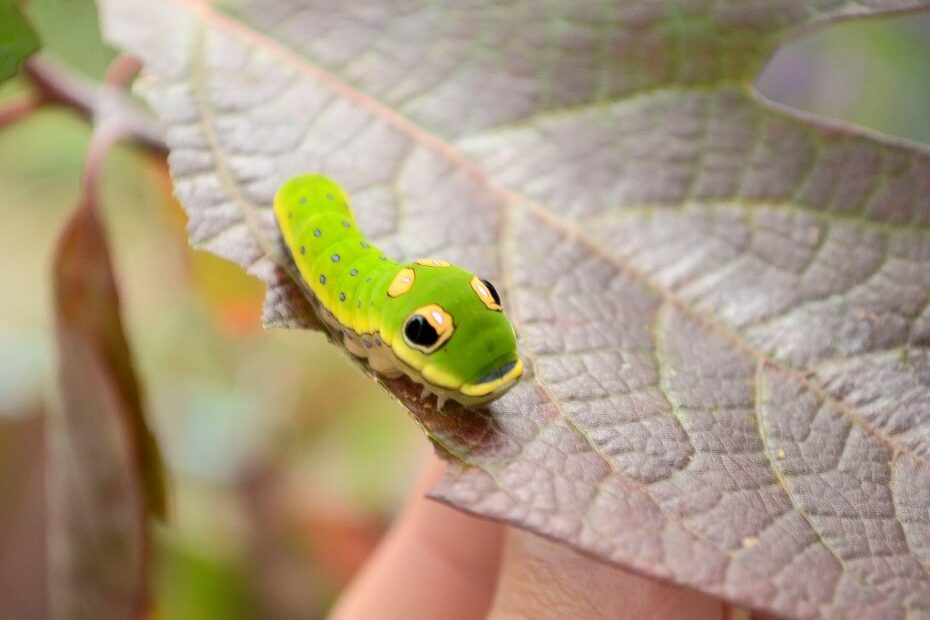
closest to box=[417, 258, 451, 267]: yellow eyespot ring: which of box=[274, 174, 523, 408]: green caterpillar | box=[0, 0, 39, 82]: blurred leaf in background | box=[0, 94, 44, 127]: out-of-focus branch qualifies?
box=[274, 174, 523, 408]: green caterpillar

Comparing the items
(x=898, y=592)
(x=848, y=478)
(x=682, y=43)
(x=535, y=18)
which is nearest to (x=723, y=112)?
(x=682, y=43)

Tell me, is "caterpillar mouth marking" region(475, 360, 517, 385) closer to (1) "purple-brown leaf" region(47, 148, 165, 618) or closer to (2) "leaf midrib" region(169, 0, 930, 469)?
(2) "leaf midrib" region(169, 0, 930, 469)

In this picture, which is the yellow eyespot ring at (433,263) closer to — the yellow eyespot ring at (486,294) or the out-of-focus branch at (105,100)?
the yellow eyespot ring at (486,294)

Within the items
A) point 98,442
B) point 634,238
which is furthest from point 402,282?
point 98,442

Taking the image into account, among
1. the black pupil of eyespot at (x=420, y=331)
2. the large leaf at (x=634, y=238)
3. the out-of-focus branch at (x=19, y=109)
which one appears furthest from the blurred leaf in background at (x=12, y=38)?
the black pupil of eyespot at (x=420, y=331)

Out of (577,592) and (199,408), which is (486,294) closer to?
(577,592)
